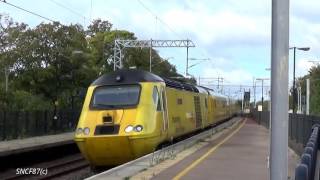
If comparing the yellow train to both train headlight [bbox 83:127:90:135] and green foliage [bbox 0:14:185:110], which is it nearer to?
train headlight [bbox 83:127:90:135]

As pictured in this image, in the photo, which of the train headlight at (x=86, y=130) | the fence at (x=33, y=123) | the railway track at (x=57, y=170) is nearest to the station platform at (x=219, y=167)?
the train headlight at (x=86, y=130)

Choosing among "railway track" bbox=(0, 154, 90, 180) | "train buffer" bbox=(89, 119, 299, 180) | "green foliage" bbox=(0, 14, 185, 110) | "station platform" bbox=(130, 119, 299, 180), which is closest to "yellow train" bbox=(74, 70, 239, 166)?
"train buffer" bbox=(89, 119, 299, 180)

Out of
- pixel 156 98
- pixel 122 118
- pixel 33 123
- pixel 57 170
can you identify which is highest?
pixel 156 98

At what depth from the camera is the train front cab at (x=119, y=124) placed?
715 inches

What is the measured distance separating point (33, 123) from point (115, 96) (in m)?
18.9

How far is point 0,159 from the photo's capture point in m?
21.4

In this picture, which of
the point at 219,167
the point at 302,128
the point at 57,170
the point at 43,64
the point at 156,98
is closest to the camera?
the point at 219,167

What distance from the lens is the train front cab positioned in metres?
18.2

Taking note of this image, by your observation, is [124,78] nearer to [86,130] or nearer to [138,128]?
[138,128]

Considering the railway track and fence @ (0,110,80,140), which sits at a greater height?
fence @ (0,110,80,140)

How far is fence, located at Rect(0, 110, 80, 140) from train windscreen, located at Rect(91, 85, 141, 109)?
14.3m

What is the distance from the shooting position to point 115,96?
19266mm

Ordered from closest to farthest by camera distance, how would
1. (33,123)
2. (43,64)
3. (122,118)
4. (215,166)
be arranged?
(215,166) → (122,118) → (33,123) → (43,64)

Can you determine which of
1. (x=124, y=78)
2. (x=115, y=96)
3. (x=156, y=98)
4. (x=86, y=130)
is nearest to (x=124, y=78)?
(x=124, y=78)
